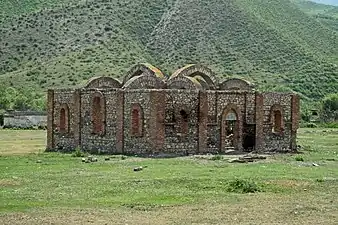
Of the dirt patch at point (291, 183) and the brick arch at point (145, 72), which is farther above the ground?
the brick arch at point (145, 72)

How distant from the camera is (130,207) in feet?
57.9

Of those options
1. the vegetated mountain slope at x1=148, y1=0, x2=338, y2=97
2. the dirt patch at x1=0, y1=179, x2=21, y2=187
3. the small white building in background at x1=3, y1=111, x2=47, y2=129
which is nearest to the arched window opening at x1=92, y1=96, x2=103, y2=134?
the dirt patch at x1=0, y1=179, x2=21, y2=187

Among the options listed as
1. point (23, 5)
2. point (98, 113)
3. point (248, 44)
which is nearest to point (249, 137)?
point (98, 113)

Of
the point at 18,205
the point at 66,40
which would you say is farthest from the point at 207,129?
the point at 66,40

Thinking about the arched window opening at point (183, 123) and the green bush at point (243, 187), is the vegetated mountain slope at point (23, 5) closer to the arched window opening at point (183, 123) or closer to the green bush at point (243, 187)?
the arched window opening at point (183, 123)

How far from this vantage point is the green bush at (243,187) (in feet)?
67.0

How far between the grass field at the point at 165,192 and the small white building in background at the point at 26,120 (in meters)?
36.6

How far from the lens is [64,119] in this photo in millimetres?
38469

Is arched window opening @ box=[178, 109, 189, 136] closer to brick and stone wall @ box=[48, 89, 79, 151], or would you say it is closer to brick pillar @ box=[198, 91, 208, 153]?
brick pillar @ box=[198, 91, 208, 153]

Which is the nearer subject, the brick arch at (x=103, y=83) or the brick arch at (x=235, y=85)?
the brick arch at (x=103, y=83)

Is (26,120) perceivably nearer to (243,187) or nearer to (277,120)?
(277,120)

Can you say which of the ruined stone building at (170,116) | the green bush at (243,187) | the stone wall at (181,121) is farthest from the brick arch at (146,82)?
the green bush at (243,187)

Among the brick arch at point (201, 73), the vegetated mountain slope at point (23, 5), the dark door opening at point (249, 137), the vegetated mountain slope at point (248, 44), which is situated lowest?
the dark door opening at point (249, 137)

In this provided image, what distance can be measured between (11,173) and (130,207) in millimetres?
8386
